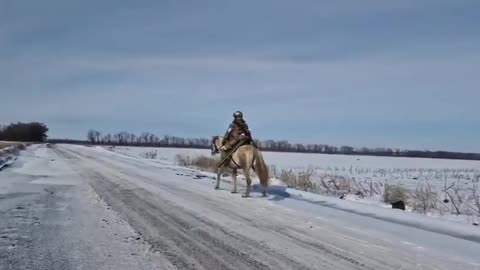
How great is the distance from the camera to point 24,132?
154 meters

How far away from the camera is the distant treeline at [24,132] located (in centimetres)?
15200

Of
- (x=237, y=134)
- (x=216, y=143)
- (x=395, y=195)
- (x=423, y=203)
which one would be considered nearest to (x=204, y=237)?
(x=237, y=134)

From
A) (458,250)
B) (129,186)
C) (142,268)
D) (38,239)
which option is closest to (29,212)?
(38,239)

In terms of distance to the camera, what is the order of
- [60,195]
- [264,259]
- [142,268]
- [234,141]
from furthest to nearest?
[234,141] < [60,195] < [264,259] < [142,268]

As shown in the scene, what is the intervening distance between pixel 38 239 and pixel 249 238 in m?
3.16

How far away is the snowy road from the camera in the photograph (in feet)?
20.5

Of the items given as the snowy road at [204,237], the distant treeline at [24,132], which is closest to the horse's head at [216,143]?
the snowy road at [204,237]

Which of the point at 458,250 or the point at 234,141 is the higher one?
the point at 234,141

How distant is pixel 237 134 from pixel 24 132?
153 metres

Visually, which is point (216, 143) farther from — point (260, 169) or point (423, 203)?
point (423, 203)

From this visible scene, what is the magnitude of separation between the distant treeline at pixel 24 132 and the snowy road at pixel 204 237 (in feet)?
498

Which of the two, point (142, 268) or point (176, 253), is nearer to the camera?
point (142, 268)

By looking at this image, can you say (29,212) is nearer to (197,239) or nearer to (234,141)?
(197,239)

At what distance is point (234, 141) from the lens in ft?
51.7
